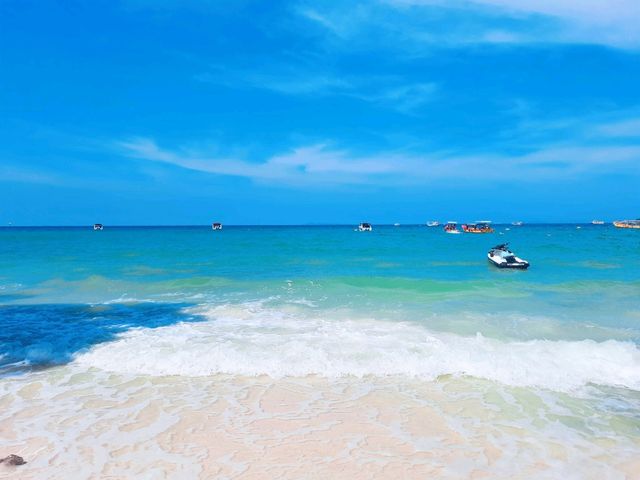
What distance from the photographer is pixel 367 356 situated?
34.2 feet

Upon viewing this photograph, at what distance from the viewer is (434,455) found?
6.16 m

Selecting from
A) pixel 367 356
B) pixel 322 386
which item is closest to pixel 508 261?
pixel 367 356

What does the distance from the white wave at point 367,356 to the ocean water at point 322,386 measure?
0.05 m

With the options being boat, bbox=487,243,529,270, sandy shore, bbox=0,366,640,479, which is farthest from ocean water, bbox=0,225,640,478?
boat, bbox=487,243,529,270

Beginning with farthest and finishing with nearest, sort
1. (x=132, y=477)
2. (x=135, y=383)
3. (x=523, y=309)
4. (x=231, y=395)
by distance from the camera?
(x=523, y=309) → (x=135, y=383) → (x=231, y=395) → (x=132, y=477)

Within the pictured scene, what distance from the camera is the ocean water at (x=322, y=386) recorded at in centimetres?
605

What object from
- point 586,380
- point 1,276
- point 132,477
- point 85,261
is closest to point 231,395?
point 132,477

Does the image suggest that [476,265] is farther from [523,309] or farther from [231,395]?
[231,395]

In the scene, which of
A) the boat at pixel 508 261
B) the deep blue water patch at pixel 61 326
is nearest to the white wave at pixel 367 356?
the deep blue water patch at pixel 61 326

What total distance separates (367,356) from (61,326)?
9.94 meters

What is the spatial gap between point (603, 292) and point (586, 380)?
45.3 feet

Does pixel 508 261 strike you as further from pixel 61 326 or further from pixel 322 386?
pixel 61 326

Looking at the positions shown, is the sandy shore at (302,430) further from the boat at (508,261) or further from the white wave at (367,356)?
the boat at (508,261)

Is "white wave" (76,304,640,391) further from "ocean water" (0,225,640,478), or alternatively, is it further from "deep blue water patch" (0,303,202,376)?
"deep blue water patch" (0,303,202,376)
